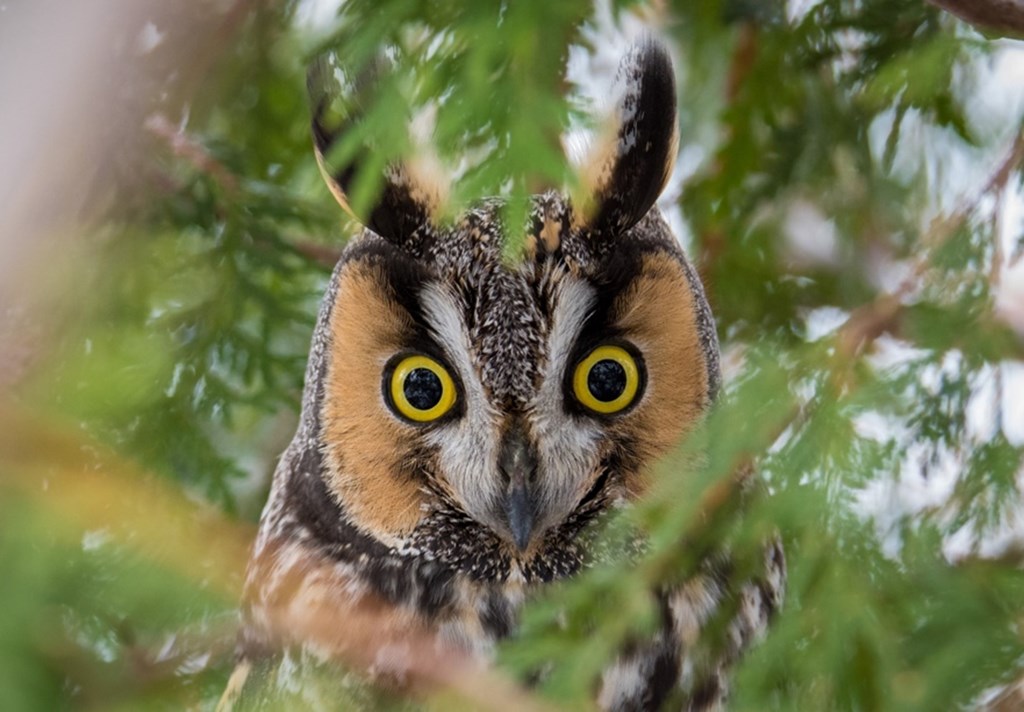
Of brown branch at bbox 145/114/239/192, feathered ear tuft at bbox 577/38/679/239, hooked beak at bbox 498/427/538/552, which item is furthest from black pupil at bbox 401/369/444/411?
brown branch at bbox 145/114/239/192

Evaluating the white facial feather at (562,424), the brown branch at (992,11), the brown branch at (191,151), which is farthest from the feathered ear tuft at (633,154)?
the brown branch at (191,151)

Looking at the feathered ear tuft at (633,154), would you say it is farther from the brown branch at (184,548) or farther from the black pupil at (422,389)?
the brown branch at (184,548)

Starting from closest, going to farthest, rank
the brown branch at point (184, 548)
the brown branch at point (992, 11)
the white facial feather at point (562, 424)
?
the brown branch at point (992, 11) < the brown branch at point (184, 548) < the white facial feather at point (562, 424)

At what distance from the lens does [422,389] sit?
1.67 m

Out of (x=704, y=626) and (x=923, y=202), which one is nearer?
(x=704, y=626)

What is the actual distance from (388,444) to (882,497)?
75 cm

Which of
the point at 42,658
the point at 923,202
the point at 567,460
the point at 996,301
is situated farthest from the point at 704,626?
the point at 42,658

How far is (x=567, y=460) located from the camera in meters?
1.64

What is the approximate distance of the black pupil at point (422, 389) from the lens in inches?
65.4

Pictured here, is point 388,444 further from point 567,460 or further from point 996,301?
point 996,301

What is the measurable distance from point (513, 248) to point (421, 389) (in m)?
0.64

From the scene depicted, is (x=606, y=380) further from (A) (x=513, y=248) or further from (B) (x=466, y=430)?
(A) (x=513, y=248)

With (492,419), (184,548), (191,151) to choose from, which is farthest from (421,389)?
(191,151)

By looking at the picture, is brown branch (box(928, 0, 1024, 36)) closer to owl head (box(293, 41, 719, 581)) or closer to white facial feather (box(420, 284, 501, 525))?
owl head (box(293, 41, 719, 581))
